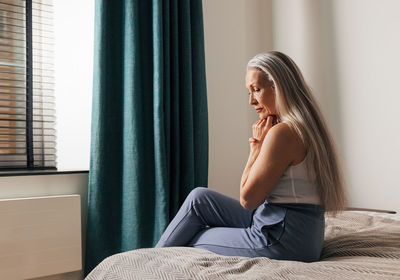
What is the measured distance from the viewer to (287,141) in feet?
4.33

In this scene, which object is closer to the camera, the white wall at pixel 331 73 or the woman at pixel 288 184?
the woman at pixel 288 184

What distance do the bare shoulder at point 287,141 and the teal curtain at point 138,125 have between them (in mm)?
979

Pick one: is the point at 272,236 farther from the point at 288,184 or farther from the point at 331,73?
the point at 331,73

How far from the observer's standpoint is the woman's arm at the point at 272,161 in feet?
4.32

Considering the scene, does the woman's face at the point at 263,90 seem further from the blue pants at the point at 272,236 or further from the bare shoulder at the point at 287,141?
the blue pants at the point at 272,236

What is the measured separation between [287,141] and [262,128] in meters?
0.21

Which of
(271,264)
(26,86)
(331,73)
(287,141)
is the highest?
(331,73)

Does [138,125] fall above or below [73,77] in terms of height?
below

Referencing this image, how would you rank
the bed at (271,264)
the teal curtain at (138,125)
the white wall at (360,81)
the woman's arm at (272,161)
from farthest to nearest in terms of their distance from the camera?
the white wall at (360,81) → the teal curtain at (138,125) → the woman's arm at (272,161) → the bed at (271,264)

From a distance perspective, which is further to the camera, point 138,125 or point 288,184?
point 138,125

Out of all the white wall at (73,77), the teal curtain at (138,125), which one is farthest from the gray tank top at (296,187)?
the white wall at (73,77)

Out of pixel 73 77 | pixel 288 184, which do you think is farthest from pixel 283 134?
pixel 73 77

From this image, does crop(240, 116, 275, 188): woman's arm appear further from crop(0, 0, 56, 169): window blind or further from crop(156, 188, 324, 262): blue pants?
crop(0, 0, 56, 169): window blind

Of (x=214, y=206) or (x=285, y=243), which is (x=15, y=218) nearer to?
(x=214, y=206)
